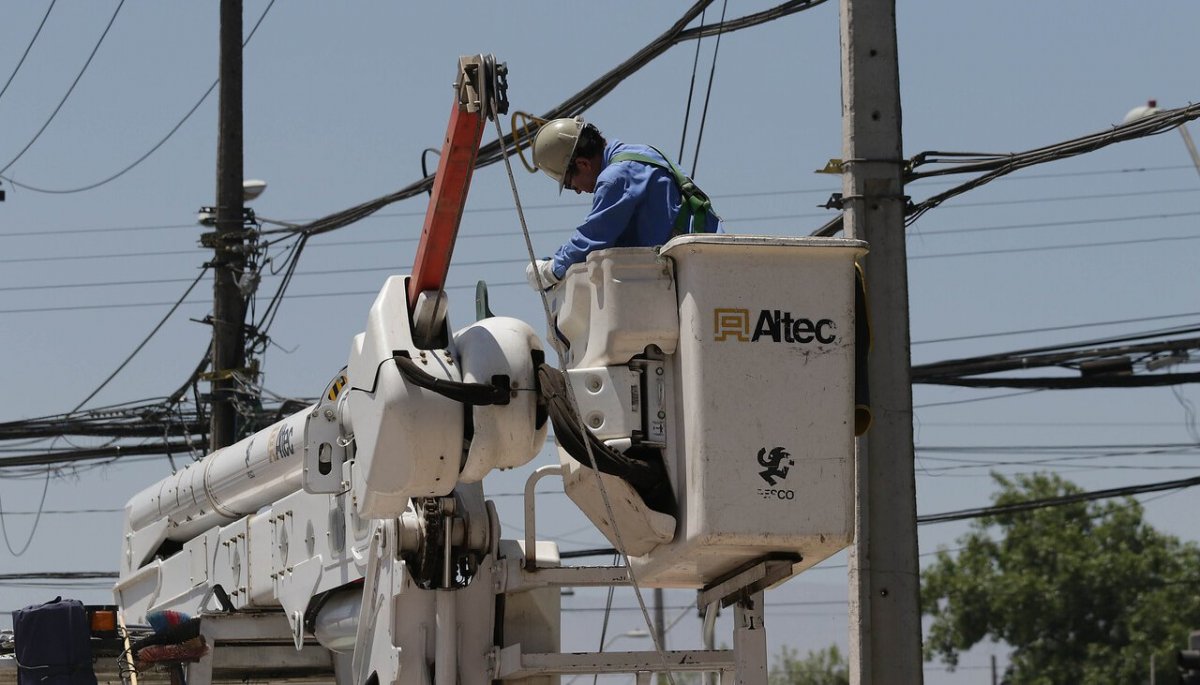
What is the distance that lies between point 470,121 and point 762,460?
5.34 ft

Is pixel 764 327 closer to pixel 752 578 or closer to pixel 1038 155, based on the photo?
pixel 752 578

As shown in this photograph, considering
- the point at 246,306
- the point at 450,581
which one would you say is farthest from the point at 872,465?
the point at 246,306

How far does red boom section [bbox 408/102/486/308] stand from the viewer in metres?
7.10

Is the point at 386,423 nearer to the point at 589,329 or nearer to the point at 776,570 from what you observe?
the point at 589,329

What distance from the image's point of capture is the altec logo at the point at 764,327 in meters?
6.66

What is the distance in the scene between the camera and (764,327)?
6.69m

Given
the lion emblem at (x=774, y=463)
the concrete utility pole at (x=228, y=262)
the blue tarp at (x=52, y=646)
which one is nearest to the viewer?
the lion emblem at (x=774, y=463)

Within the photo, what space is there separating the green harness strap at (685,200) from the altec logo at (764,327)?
2.29 ft

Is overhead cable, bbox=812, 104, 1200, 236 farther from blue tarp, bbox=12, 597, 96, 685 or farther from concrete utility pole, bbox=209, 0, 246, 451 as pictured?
concrete utility pole, bbox=209, 0, 246, 451

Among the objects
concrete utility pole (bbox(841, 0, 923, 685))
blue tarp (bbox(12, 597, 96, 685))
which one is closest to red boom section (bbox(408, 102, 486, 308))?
concrete utility pole (bbox(841, 0, 923, 685))

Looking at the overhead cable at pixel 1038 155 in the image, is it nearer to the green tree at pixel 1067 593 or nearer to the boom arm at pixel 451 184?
the boom arm at pixel 451 184

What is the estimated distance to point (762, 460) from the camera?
6594 millimetres

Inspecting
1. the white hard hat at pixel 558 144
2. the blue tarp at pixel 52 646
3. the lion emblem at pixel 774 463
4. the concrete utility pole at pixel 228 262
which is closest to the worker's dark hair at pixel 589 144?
the white hard hat at pixel 558 144

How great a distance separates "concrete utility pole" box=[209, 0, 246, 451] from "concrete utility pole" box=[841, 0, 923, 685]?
1076 cm
